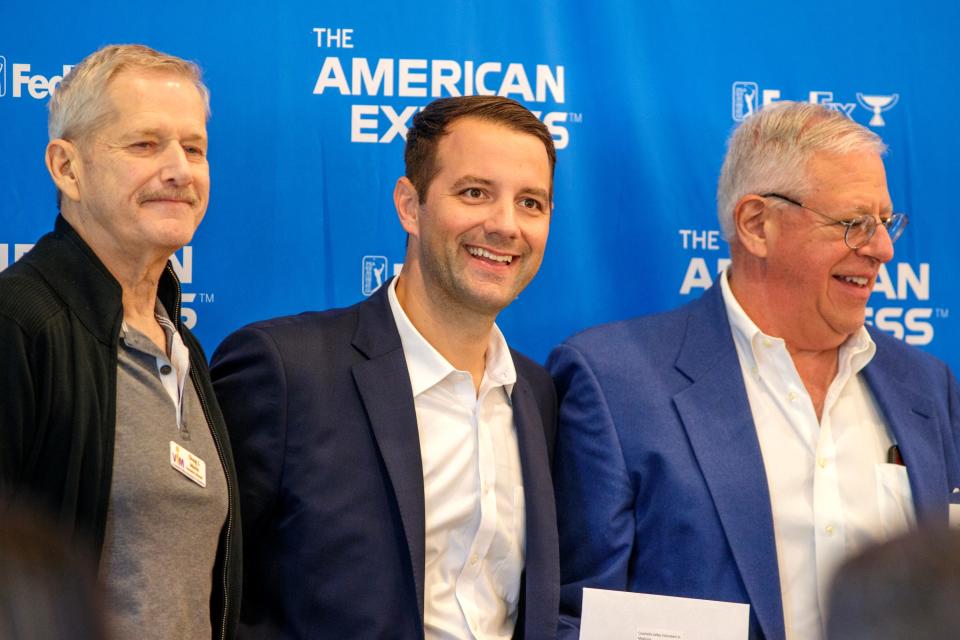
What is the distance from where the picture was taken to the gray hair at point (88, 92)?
2.51 meters

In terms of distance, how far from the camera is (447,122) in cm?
301

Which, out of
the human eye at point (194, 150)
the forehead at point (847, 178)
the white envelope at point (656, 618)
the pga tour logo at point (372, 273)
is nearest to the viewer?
the human eye at point (194, 150)

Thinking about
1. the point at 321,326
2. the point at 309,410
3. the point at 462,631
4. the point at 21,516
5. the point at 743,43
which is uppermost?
the point at 743,43

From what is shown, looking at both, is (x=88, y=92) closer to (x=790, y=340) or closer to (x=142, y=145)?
(x=142, y=145)

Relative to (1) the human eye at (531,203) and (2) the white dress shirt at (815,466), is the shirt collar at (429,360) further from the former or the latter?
(2) the white dress shirt at (815,466)

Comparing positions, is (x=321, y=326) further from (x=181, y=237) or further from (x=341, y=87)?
(x=341, y=87)

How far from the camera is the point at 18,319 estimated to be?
7.34 feet

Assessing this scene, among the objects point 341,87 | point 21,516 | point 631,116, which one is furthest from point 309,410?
point 21,516

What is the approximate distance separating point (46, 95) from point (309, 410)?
130 centimetres

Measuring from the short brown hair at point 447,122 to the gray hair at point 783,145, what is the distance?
65cm

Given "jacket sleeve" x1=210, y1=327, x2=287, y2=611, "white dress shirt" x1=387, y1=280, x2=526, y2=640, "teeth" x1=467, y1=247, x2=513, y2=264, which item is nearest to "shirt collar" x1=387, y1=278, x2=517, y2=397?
"white dress shirt" x1=387, y1=280, x2=526, y2=640

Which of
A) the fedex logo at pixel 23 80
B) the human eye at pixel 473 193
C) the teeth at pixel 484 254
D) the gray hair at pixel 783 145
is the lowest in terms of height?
the teeth at pixel 484 254

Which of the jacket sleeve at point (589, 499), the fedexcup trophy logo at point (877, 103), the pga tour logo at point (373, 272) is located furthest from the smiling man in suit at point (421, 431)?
the fedexcup trophy logo at point (877, 103)

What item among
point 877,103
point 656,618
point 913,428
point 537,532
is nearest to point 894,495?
point 913,428
